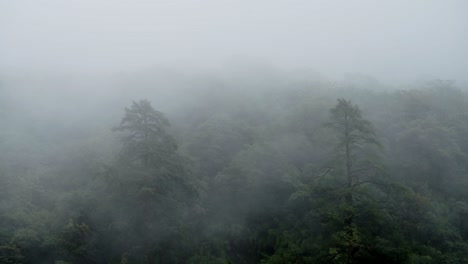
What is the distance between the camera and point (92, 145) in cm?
3331

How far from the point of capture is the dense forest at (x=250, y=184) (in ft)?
50.1

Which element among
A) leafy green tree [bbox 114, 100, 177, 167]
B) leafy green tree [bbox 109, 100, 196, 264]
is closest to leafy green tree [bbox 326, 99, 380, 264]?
leafy green tree [bbox 109, 100, 196, 264]

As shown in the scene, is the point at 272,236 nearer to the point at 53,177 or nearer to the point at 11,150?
the point at 53,177

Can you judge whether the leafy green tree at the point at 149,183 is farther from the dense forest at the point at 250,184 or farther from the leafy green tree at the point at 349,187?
the leafy green tree at the point at 349,187

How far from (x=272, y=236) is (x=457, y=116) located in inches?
868

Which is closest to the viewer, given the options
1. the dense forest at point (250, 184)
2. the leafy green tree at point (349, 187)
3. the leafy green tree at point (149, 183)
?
the leafy green tree at point (349, 187)

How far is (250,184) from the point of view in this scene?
2391cm

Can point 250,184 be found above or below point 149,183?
below

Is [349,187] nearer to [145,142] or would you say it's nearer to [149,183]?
[149,183]

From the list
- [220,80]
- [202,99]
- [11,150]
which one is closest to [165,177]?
[11,150]

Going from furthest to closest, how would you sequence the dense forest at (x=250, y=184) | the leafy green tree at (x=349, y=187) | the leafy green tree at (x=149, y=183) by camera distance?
the leafy green tree at (x=149, y=183) < the dense forest at (x=250, y=184) < the leafy green tree at (x=349, y=187)

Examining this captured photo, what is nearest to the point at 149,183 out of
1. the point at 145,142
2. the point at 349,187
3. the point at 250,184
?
the point at 145,142

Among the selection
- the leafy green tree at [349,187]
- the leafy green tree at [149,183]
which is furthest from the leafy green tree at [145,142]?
the leafy green tree at [349,187]

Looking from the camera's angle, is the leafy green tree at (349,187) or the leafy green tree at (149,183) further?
the leafy green tree at (149,183)
